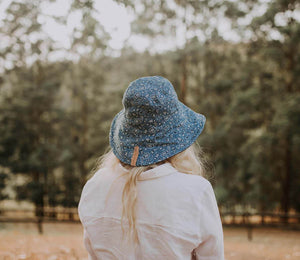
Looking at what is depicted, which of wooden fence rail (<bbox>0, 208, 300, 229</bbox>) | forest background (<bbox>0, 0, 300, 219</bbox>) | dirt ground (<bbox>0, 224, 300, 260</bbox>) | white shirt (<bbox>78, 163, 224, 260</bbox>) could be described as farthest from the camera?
forest background (<bbox>0, 0, 300, 219</bbox>)

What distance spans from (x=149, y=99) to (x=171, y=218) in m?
0.46

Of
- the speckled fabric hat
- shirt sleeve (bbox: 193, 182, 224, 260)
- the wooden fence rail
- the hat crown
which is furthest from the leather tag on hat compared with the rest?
the wooden fence rail

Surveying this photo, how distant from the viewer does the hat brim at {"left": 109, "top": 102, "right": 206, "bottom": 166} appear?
3.86ft

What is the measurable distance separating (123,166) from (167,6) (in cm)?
1399

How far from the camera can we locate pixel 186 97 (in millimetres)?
16625

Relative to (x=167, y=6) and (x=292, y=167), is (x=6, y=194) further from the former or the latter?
(x=292, y=167)

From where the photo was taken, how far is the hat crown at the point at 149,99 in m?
1.18

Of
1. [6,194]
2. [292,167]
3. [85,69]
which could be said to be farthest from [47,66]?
[292,167]

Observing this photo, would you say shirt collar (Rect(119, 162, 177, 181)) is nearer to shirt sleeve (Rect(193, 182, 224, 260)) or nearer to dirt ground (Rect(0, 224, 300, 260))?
shirt sleeve (Rect(193, 182, 224, 260))

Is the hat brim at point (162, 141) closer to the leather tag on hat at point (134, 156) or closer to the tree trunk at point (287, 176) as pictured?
the leather tag on hat at point (134, 156)

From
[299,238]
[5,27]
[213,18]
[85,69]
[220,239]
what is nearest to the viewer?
[220,239]

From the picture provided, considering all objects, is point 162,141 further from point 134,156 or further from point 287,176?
point 287,176

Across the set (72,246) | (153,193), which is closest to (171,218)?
(153,193)

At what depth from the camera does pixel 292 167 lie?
1644cm
